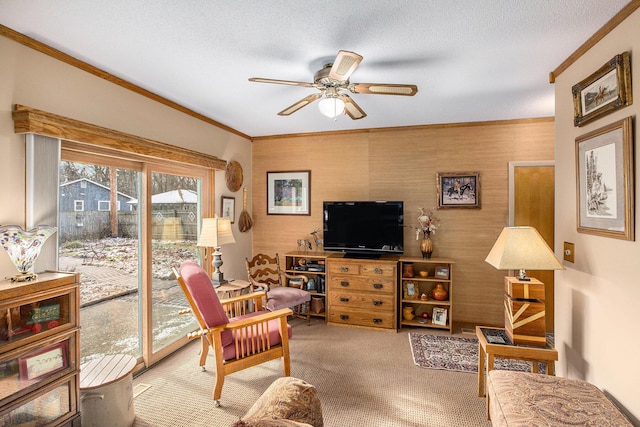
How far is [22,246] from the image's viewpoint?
5.67ft

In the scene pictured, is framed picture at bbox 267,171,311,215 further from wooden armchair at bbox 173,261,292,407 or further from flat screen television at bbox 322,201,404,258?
wooden armchair at bbox 173,261,292,407

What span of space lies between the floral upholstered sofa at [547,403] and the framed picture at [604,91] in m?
1.54

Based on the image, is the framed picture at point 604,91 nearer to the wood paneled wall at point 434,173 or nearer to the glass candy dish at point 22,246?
the wood paneled wall at point 434,173

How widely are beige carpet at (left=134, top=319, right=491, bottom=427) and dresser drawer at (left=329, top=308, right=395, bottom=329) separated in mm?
349

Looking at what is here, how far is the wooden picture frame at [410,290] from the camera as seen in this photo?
3.80 meters

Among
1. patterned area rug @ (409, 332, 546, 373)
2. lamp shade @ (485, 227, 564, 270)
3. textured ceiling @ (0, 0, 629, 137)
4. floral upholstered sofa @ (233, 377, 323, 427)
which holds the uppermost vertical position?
textured ceiling @ (0, 0, 629, 137)

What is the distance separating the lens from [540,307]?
2.07 metres

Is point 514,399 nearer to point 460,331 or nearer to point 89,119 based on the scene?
point 460,331

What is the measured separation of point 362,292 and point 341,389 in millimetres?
1371

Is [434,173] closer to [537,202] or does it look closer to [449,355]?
[537,202]

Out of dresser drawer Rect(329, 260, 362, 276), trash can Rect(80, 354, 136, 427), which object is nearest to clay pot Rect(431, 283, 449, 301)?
dresser drawer Rect(329, 260, 362, 276)

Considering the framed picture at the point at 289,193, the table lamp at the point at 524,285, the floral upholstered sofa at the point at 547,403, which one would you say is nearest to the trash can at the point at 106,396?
the floral upholstered sofa at the point at 547,403

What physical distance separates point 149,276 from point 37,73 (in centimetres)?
179

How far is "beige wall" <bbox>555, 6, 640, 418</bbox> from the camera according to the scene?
1589mm
